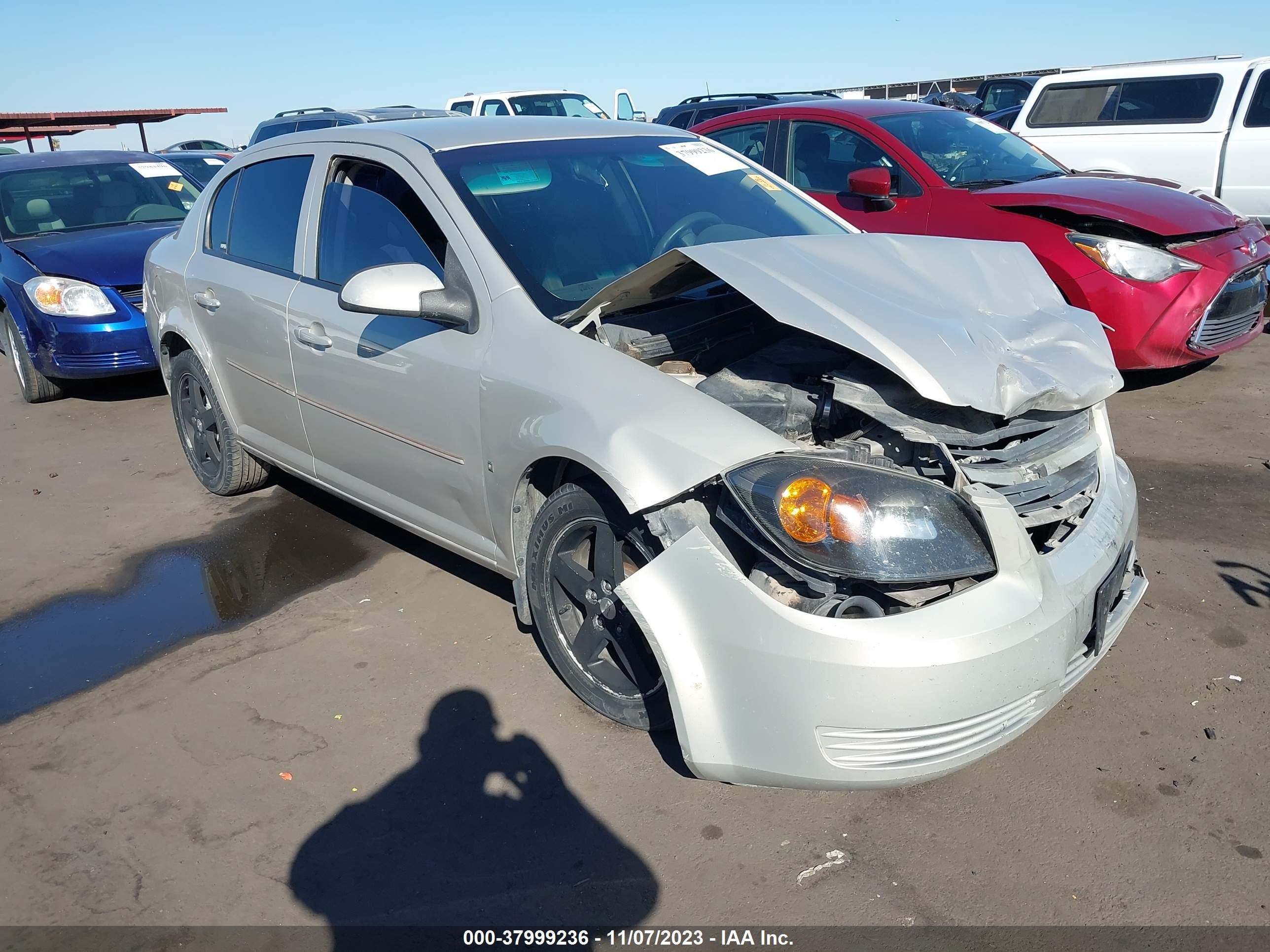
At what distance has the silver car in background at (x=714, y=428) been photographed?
2.32 meters

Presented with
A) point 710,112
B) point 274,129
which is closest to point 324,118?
point 274,129

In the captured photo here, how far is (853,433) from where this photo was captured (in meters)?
2.69

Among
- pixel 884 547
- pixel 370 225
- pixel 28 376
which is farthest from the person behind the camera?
pixel 28 376

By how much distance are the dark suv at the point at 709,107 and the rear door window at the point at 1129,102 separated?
120 inches

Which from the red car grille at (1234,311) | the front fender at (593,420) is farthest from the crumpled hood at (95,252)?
the red car grille at (1234,311)

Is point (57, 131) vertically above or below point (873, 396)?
above

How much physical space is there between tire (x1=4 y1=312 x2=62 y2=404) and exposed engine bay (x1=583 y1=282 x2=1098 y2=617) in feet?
20.0

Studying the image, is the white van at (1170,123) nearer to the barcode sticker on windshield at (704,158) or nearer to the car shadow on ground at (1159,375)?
the car shadow on ground at (1159,375)

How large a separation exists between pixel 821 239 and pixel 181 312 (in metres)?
3.25

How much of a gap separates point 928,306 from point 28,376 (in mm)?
7008

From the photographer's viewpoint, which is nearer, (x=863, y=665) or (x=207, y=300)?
(x=863, y=665)

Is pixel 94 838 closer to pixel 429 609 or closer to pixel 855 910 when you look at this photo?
pixel 429 609

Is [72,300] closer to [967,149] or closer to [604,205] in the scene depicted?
[604,205]

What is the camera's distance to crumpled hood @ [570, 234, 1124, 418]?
2486 mm
